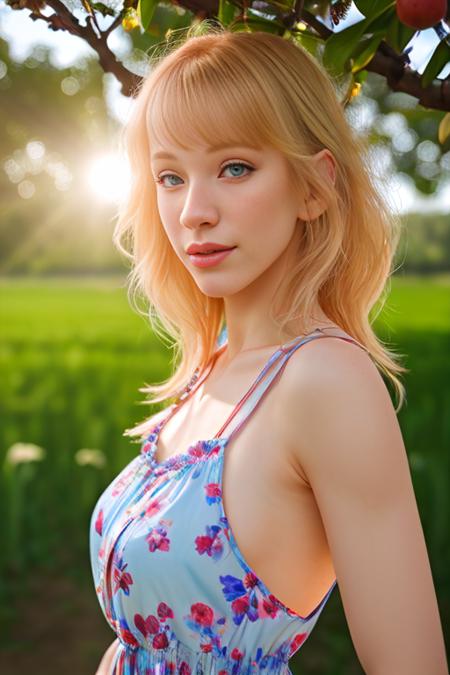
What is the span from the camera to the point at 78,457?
14.7 ft

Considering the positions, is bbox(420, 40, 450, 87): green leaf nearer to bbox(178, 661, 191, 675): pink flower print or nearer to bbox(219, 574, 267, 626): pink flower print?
bbox(219, 574, 267, 626): pink flower print

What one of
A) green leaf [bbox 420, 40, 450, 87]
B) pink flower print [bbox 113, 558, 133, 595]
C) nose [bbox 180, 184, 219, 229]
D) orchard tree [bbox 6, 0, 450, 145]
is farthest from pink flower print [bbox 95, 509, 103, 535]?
green leaf [bbox 420, 40, 450, 87]

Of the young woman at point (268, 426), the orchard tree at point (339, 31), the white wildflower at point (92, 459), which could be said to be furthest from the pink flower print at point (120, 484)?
the white wildflower at point (92, 459)

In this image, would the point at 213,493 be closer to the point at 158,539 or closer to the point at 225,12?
the point at 158,539

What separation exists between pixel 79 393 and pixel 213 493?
5965 millimetres

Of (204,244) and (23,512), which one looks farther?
(23,512)

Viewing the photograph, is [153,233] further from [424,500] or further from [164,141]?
[424,500]

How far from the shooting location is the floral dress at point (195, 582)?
1254 mm

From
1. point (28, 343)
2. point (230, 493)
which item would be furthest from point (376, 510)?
point (28, 343)

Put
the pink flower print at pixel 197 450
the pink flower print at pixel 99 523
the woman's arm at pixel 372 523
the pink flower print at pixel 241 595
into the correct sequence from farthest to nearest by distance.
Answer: the pink flower print at pixel 99 523 → the pink flower print at pixel 197 450 → the pink flower print at pixel 241 595 → the woman's arm at pixel 372 523

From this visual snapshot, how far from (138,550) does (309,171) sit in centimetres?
64

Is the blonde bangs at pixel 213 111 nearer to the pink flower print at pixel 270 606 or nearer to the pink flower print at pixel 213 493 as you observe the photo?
the pink flower print at pixel 213 493

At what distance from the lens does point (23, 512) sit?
13.2 feet

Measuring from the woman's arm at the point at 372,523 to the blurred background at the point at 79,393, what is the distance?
19.8 inches
